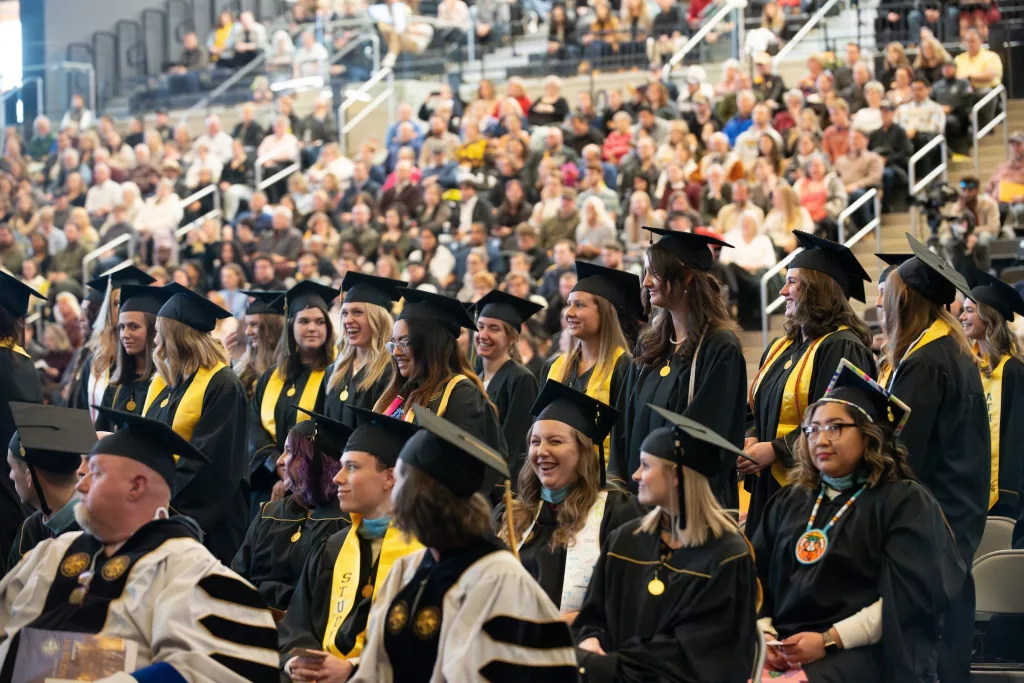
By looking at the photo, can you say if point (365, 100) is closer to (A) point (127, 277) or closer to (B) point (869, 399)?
(A) point (127, 277)

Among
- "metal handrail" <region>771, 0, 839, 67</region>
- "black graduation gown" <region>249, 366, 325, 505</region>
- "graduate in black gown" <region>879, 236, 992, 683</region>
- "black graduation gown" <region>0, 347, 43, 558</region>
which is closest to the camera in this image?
"graduate in black gown" <region>879, 236, 992, 683</region>

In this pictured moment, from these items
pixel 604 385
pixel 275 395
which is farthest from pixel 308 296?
pixel 604 385

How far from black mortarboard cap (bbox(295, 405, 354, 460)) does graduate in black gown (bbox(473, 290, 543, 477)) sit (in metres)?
1.79

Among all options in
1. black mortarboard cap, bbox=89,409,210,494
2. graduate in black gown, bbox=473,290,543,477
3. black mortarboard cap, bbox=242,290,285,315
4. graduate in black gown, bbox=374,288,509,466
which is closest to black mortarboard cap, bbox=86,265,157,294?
black mortarboard cap, bbox=242,290,285,315

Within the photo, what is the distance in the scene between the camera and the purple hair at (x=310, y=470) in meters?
5.90

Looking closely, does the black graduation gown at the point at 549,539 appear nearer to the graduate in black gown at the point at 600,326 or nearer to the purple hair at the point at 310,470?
the purple hair at the point at 310,470

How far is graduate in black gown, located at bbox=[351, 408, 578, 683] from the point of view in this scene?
4.04 metres

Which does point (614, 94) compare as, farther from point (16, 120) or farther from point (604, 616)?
point (604, 616)

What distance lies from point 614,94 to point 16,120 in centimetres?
1078

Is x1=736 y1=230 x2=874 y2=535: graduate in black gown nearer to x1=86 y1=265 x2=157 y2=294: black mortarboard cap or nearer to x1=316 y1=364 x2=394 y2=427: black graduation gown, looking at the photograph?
x1=316 y1=364 x2=394 y2=427: black graduation gown

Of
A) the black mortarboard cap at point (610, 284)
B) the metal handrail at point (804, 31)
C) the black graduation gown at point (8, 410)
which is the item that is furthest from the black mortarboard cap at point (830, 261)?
the metal handrail at point (804, 31)

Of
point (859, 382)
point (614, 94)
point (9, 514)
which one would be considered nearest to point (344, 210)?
point (614, 94)

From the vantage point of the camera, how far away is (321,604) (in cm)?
539

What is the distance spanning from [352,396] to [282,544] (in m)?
1.44
